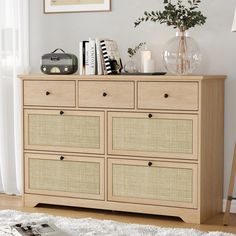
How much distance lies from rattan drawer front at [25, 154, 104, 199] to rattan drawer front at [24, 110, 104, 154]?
3.1 inches

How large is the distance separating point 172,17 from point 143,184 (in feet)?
3.69

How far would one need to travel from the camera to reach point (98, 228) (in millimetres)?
3926

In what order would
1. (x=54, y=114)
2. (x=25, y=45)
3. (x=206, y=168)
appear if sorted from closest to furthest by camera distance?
(x=206, y=168)
(x=54, y=114)
(x=25, y=45)

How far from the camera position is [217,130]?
438 centimetres

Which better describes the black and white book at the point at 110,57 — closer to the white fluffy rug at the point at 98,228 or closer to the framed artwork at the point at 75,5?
the framed artwork at the point at 75,5

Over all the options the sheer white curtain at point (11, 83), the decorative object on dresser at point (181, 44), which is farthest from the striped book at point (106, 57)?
the sheer white curtain at point (11, 83)

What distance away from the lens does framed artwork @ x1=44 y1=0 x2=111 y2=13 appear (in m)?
4.79

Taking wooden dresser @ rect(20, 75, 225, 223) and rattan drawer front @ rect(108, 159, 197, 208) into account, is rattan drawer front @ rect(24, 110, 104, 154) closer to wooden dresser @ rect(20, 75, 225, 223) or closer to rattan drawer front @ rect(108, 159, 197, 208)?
wooden dresser @ rect(20, 75, 225, 223)

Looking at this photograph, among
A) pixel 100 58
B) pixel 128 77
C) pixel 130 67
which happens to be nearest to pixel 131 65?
pixel 130 67

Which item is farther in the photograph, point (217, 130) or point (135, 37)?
A: point (135, 37)

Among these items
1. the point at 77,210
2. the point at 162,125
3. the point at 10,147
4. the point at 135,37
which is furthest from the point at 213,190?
the point at 10,147

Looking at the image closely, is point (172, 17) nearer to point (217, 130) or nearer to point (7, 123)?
point (217, 130)

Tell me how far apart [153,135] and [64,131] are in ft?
2.18

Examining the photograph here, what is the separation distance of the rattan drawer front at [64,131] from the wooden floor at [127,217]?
43 cm
